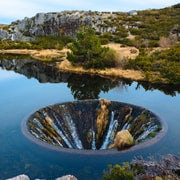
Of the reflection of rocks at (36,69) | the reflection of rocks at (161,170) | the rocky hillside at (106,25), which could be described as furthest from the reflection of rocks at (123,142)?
the rocky hillside at (106,25)

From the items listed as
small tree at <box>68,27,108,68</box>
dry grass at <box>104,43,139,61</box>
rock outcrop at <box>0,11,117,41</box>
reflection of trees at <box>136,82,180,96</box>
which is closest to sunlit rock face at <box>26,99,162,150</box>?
reflection of trees at <box>136,82,180,96</box>

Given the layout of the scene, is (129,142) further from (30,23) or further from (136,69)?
(30,23)

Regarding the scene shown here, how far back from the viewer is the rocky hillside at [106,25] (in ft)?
248

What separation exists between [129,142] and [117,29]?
6021cm

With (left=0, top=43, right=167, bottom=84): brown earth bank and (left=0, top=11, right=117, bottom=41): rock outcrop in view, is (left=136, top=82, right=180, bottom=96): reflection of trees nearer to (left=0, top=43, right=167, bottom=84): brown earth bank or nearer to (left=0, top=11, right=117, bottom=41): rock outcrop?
(left=0, top=43, right=167, bottom=84): brown earth bank

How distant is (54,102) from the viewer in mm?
37344

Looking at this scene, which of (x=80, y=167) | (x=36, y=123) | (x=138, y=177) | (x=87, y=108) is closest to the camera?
(x=138, y=177)

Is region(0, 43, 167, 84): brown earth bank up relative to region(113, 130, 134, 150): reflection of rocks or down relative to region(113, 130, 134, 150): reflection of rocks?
up

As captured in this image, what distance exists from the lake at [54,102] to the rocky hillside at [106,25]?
2495 cm

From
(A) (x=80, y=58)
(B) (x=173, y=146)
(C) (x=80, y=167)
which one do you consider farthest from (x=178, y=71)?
(C) (x=80, y=167)

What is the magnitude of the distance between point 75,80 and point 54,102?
9501mm

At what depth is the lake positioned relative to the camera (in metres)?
20.9

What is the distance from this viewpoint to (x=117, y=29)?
80562mm

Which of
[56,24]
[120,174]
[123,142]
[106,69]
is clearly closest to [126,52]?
[106,69]
